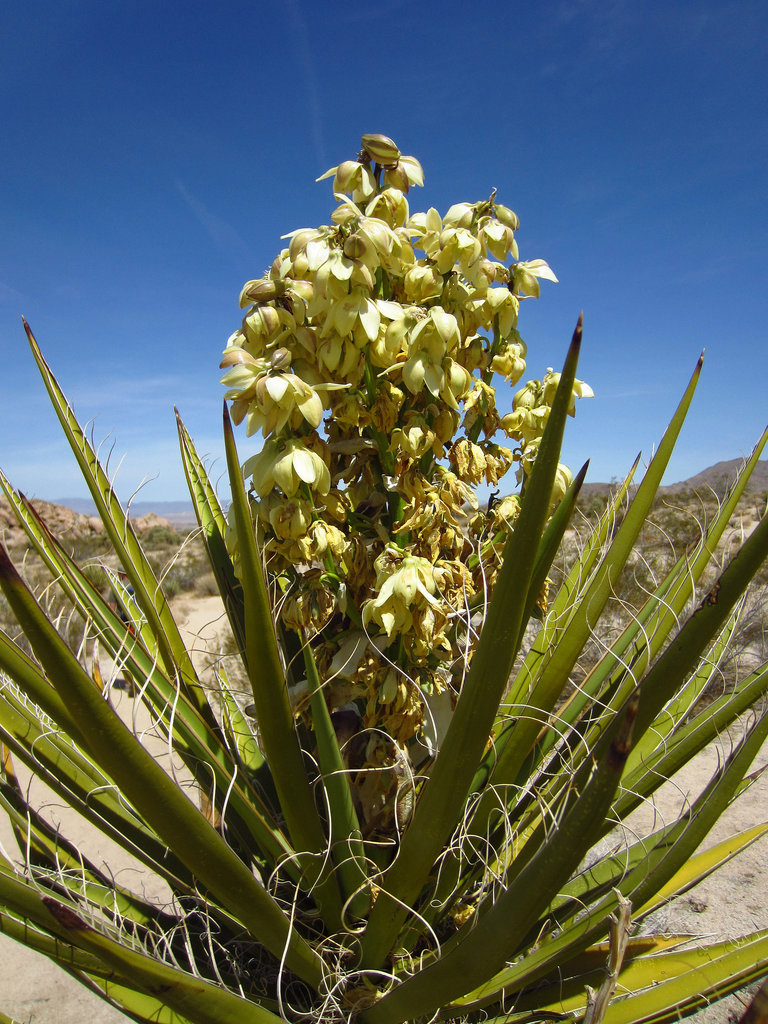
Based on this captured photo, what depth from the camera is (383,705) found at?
42.0 inches

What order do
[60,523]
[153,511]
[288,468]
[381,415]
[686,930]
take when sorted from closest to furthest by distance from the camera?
[288,468], [381,415], [686,930], [60,523], [153,511]

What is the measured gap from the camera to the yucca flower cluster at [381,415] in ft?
3.06

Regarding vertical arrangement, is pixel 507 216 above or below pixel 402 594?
above

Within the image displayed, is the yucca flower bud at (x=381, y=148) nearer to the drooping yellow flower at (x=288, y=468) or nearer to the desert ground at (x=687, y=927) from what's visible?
the drooping yellow flower at (x=288, y=468)

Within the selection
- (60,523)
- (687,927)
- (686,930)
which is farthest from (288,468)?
(60,523)

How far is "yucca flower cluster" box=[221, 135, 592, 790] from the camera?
93cm

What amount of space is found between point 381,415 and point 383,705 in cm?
53

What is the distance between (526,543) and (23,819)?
1026 millimetres

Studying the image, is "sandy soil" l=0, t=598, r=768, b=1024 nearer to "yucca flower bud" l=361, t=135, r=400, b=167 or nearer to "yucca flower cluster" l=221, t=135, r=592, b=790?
"yucca flower cluster" l=221, t=135, r=592, b=790

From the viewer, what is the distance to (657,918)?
80.1 inches

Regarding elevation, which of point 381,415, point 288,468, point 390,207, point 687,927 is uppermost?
point 390,207

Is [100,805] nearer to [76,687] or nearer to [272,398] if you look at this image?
[76,687]

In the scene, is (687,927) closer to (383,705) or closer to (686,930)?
(686,930)

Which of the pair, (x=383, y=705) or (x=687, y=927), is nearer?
(x=383, y=705)
